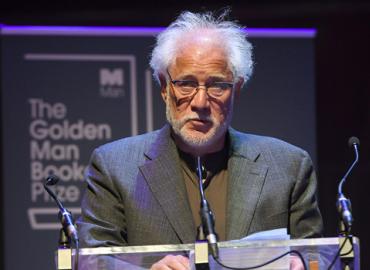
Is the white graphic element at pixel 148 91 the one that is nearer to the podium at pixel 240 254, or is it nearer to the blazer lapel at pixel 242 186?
the blazer lapel at pixel 242 186

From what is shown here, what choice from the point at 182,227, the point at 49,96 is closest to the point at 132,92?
the point at 49,96

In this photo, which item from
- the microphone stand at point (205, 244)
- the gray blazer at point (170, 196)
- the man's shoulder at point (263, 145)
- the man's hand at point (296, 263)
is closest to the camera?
the microphone stand at point (205, 244)

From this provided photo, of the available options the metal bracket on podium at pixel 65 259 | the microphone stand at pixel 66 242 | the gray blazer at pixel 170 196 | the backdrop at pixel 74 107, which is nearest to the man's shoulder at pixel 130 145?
the gray blazer at pixel 170 196

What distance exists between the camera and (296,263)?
2.50 metres

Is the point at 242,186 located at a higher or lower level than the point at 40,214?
higher

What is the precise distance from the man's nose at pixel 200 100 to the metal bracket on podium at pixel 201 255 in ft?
2.71

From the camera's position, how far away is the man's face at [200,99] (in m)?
3.13

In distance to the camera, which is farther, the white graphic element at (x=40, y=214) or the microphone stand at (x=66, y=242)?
the white graphic element at (x=40, y=214)

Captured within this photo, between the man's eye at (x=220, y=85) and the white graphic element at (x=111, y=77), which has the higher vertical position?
the man's eye at (x=220, y=85)

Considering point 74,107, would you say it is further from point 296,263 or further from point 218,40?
point 296,263

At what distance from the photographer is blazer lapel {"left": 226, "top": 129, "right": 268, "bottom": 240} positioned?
308cm

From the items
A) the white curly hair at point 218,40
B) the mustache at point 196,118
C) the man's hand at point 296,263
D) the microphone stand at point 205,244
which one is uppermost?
the white curly hair at point 218,40

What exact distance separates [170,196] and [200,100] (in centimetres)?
40

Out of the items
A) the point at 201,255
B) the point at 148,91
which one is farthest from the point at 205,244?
the point at 148,91
